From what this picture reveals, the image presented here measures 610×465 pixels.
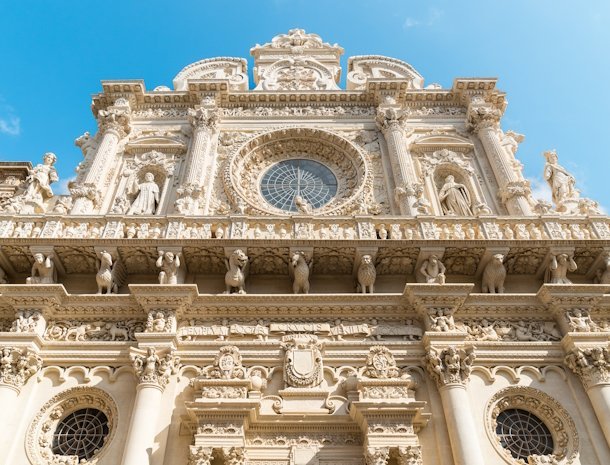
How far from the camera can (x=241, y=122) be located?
15.9 meters

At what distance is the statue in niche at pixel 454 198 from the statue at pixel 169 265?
708cm

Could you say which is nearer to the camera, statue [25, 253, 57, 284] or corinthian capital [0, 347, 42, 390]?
corinthian capital [0, 347, 42, 390]

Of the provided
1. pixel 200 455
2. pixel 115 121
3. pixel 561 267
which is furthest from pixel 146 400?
pixel 115 121

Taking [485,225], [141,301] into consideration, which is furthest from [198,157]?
[485,225]

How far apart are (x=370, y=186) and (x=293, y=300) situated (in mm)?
4980

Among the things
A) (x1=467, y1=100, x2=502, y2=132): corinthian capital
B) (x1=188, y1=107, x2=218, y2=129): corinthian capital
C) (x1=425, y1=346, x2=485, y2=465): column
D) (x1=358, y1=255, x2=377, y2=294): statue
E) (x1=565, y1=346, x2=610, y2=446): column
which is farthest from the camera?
(x1=467, y1=100, x2=502, y2=132): corinthian capital

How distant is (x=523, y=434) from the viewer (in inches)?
356

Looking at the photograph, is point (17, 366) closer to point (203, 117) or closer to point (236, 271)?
point (236, 271)

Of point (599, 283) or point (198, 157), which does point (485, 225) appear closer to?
point (599, 283)

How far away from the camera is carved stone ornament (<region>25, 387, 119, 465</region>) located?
8.63 metres

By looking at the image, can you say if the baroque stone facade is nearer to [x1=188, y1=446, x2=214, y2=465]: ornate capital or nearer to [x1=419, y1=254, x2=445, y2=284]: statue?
[x1=188, y1=446, x2=214, y2=465]: ornate capital

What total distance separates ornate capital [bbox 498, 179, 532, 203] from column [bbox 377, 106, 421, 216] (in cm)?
215

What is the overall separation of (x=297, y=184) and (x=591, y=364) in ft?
28.5

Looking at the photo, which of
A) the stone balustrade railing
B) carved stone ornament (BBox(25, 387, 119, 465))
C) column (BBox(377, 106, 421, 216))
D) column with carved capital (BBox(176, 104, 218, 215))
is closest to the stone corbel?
the stone balustrade railing
